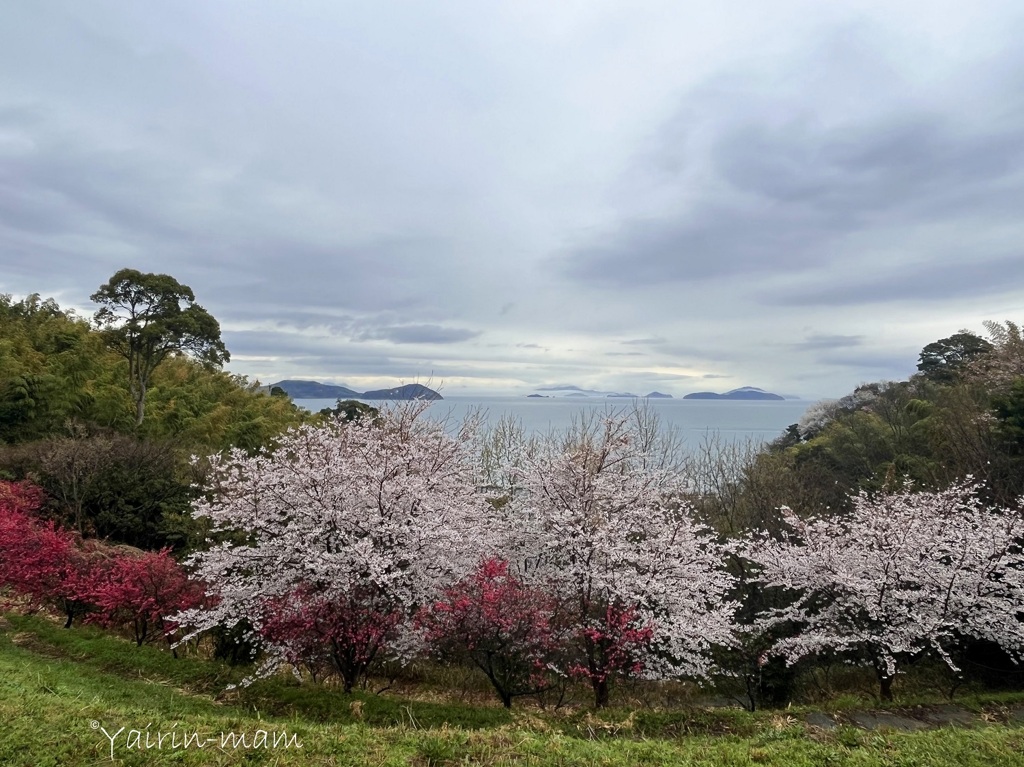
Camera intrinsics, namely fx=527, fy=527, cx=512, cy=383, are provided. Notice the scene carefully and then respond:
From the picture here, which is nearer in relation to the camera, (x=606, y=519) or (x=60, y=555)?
(x=606, y=519)

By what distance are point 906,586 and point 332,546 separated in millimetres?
11340

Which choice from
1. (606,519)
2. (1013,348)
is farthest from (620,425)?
(1013,348)

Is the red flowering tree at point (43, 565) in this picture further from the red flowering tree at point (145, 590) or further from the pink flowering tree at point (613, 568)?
the pink flowering tree at point (613, 568)

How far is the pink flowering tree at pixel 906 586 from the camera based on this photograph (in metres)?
9.82

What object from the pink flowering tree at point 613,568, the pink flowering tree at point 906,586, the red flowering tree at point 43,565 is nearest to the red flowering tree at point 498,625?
the pink flowering tree at point 613,568

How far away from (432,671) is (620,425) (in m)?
6.70

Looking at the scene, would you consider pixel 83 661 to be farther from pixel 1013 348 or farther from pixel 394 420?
pixel 1013 348

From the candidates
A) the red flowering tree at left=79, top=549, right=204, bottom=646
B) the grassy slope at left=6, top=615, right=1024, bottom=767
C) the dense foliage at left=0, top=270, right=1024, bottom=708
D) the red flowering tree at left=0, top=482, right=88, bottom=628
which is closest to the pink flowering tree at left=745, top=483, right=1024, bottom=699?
the dense foliage at left=0, top=270, right=1024, bottom=708

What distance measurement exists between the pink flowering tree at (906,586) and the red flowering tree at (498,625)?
15.9 feet

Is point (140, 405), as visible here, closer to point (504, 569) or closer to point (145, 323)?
point (145, 323)

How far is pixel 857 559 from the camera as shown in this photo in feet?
34.6

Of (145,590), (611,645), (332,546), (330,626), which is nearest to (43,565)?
(145,590)

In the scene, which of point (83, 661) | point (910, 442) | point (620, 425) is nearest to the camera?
point (83, 661)

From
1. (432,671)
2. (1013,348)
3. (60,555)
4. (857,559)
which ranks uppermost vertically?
(1013,348)
